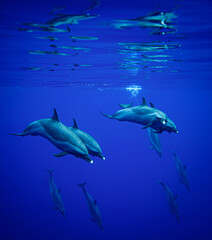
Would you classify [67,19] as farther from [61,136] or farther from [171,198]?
[171,198]

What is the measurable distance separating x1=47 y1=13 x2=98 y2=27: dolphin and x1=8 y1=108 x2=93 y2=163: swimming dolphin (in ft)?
16.2

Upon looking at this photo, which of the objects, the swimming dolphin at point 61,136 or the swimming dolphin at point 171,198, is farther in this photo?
the swimming dolphin at point 171,198

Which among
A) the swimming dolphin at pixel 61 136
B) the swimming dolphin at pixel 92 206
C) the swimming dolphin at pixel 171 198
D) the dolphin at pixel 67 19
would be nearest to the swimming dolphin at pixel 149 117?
the swimming dolphin at pixel 61 136

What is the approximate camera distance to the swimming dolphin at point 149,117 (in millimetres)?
6047

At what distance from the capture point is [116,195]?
3609 centimetres

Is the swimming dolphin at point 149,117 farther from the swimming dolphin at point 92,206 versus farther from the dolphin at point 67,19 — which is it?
the swimming dolphin at point 92,206

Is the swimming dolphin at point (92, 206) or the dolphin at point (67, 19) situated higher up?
the dolphin at point (67, 19)

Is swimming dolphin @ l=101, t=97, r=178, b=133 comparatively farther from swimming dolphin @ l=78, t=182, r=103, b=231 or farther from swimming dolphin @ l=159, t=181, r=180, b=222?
swimming dolphin @ l=159, t=181, r=180, b=222

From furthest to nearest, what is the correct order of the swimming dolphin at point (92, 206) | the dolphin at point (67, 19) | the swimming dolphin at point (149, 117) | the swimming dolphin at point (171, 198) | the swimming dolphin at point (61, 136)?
the swimming dolphin at point (171, 198) < the swimming dolphin at point (92, 206) < the dolphin at point (67, 19) < the swimming dolphin at point (149, 117) < the swimming dolphin at point (61, 136)

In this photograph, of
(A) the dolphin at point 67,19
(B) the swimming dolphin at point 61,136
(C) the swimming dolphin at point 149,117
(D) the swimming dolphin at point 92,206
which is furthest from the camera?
(D) the swimming dolphin at point 92,206

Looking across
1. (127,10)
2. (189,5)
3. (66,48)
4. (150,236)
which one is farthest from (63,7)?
(150,236)

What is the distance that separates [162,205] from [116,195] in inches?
300

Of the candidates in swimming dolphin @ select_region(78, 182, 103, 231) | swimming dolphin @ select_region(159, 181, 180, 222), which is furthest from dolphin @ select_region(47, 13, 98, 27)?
swimming dolphin @ select_region(159, 181, 180, 222)

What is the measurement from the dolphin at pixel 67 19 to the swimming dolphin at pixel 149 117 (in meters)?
4.43
